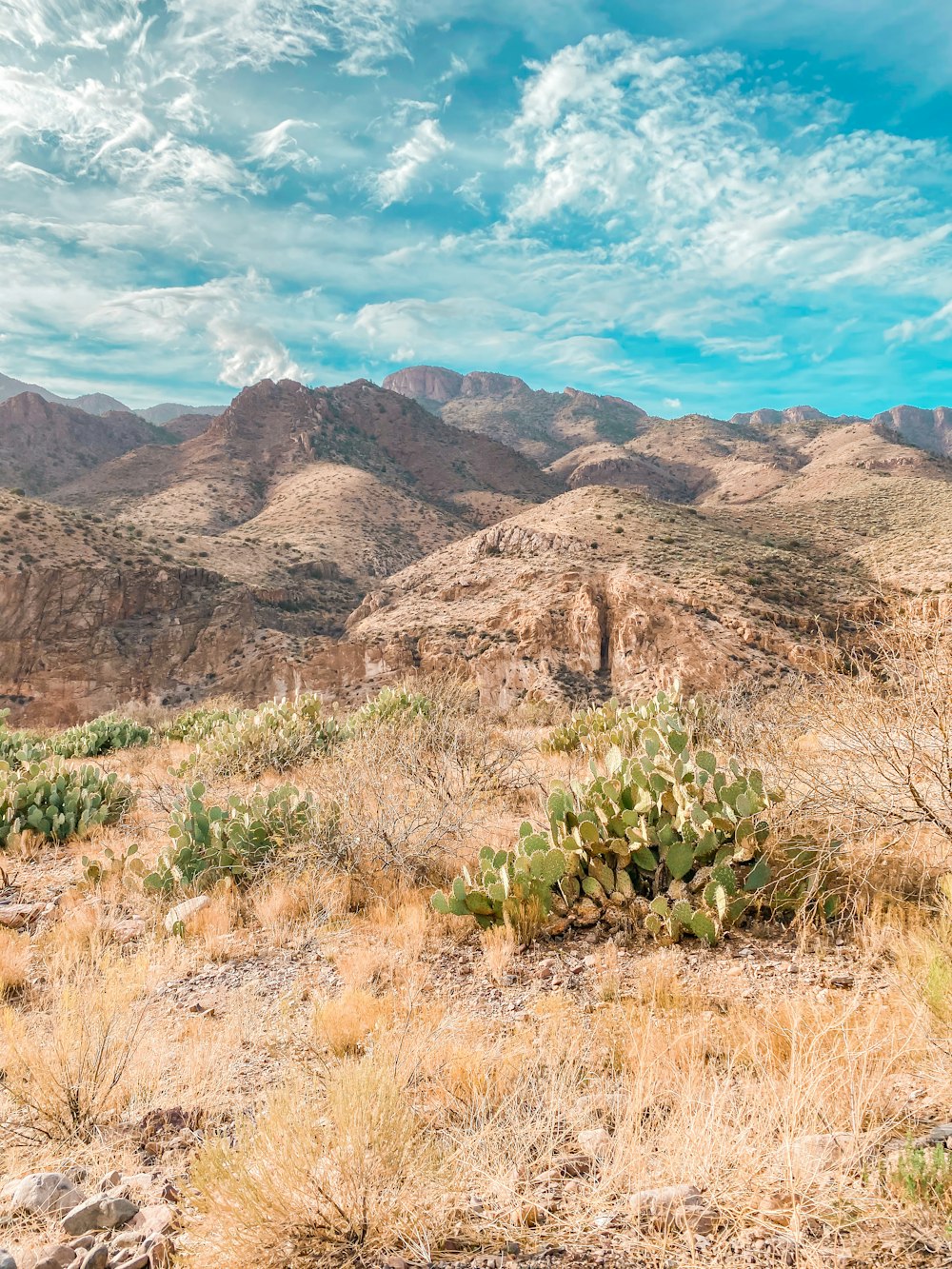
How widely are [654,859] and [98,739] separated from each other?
1223 centimetres

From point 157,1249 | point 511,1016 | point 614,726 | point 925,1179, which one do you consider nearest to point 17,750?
point 614,726

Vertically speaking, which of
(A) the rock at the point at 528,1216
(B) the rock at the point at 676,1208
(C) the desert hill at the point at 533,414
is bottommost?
(A) the rock at the point at 528,1216

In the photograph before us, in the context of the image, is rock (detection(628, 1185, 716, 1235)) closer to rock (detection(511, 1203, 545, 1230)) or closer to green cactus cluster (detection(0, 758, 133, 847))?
rock (detection(511, 1203, 545, 1230))

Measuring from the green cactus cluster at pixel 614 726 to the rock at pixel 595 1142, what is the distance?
18.2ft

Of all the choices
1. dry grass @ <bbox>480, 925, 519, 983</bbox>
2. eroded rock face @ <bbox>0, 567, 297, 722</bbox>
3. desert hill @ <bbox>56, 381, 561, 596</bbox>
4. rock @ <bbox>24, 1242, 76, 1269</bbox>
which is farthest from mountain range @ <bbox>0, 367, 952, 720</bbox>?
rock @ <bbox>24, 1242, 76, 1269</bbox>

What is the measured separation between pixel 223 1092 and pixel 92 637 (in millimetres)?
34740

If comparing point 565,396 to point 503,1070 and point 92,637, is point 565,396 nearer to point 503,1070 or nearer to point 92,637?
point 92,637

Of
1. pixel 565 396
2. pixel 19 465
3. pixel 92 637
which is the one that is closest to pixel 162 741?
pixel 92 637

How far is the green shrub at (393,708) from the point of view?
1041 cm

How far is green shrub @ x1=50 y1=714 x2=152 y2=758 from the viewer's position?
40.3 ft

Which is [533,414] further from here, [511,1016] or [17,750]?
[511,1016]

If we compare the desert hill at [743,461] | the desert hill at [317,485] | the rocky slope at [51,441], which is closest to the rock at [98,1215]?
the desert hill at [317,485]

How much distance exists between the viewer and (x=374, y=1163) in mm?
2109

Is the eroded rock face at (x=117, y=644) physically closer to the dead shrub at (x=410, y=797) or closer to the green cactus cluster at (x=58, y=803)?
the green cactus cluster at (x=58, y=803)
